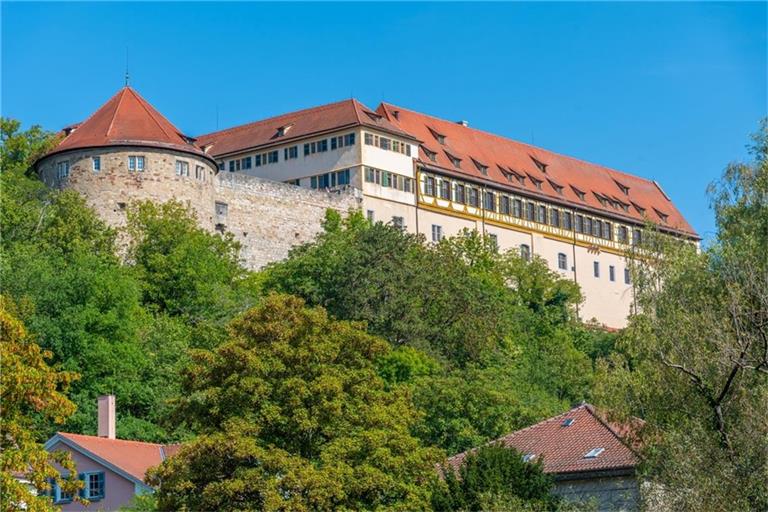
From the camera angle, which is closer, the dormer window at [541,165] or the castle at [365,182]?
the castle at [365,182]

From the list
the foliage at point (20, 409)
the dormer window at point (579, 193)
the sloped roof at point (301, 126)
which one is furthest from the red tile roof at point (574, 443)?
the dormer window at point (579, 193)

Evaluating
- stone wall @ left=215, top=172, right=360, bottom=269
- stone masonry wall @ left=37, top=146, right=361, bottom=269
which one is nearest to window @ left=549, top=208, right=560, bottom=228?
stone masonry wall @ left=37, top=146, right=361, bottom=269

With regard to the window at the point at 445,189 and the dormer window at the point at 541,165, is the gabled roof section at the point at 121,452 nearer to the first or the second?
the window at the point at 445,189

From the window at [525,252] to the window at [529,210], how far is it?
1847 millimetres

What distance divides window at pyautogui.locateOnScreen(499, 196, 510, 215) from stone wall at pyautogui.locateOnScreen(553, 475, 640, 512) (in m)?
45.9

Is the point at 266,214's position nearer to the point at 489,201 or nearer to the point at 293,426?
the point at 489,201

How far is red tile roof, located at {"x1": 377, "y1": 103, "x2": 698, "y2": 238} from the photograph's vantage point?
81.6 metres

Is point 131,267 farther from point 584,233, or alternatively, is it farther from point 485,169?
point 584,233

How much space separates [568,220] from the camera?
87.0m

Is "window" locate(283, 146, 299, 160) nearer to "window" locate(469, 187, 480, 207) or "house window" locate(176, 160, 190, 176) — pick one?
"window" locate(469, 187, 480, 207)

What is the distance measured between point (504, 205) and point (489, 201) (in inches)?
44.0

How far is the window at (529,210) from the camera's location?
84.1 m

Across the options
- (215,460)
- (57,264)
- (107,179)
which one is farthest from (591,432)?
(107,179)

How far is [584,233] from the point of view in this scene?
8781cm
